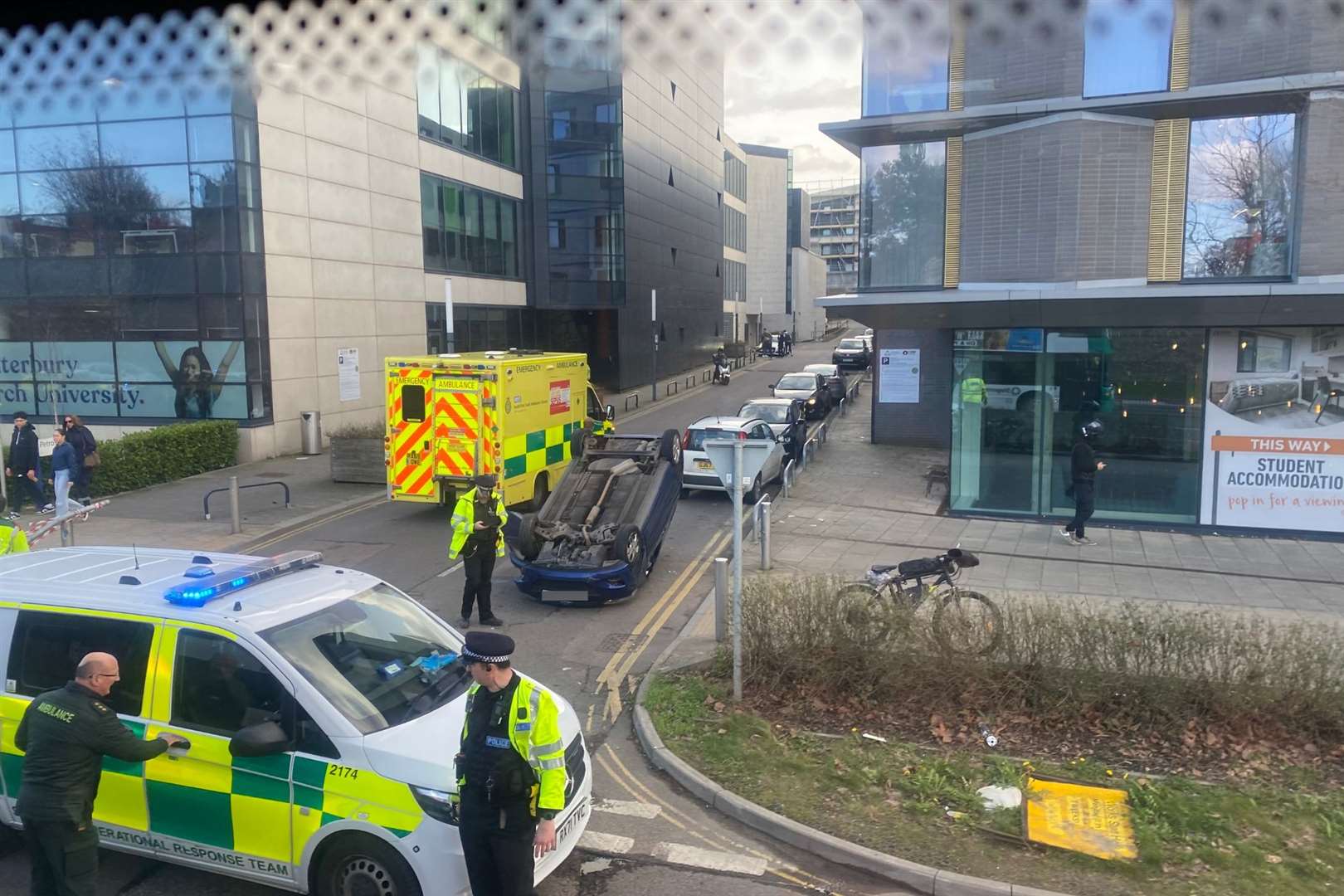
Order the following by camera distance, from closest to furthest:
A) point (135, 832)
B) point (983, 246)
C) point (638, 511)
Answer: point (135, 832)
point (638, 511)
point (983, 246)

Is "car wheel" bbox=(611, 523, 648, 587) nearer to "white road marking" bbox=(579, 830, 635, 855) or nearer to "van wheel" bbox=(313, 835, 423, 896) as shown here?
"white road marking" bbox=(579, 830, 635, 855)

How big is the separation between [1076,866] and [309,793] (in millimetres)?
4069

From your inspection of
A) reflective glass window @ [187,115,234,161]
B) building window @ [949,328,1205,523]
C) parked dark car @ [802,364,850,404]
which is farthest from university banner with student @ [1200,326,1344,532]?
reflective glass window @ [187,115,234,161]

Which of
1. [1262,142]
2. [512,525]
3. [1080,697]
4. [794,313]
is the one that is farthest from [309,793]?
[794,313]

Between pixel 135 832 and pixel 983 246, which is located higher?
pixel 983 246

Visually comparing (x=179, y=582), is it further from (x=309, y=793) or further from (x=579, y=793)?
(x=579, y=793)

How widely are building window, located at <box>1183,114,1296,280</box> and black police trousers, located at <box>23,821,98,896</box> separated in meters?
16.0

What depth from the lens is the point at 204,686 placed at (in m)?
5.05

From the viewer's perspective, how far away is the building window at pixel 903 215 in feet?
57.6

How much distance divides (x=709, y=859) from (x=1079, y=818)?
224 cm

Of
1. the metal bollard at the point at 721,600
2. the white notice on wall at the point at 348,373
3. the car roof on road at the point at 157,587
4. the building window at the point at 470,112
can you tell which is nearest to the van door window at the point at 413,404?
the metal bollard at the point at 721,600

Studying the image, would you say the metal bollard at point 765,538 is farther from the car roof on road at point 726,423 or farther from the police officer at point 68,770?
the police officer at point 68,770

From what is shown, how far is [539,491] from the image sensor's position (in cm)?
1694

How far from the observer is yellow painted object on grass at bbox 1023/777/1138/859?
5586 millimetres
